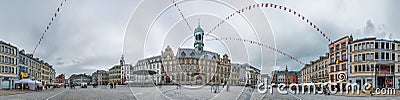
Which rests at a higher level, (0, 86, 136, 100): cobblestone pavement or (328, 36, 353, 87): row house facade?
(328, 36, 353, 87): row house facade

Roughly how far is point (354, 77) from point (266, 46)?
43.4m

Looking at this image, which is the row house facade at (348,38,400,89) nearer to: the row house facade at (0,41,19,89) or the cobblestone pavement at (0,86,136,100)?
the cobblestone pavement at (0,86,136,100)

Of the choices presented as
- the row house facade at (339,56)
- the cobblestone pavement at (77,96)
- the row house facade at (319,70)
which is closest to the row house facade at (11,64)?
the cobblestone pavement at (77,96)

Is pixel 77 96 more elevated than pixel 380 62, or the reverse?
pixel 380 62

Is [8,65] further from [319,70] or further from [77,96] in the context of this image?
[319,70]

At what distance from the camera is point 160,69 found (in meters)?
98.7

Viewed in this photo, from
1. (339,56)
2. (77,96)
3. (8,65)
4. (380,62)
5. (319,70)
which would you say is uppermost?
(339,56)

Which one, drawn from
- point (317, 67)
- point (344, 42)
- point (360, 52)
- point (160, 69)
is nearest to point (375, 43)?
point (360, 52)

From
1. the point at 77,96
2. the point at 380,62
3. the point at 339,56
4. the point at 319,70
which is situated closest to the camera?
the point at 77,96

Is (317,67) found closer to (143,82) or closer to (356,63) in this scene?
(356,63)

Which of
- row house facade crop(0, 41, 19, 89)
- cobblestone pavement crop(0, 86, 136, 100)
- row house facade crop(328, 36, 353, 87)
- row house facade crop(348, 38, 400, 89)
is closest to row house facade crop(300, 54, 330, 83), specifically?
row house facade crop(328, 36, 353, 87)

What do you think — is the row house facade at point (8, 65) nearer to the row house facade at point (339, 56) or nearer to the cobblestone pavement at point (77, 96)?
the cobblestone pavement at point (77, 96)

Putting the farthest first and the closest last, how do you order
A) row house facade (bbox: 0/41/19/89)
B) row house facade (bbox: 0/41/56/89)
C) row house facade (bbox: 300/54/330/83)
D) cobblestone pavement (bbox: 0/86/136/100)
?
row house facade (bbox: 300/54/330/83), row house facade (bbox: 0/41/56/89), row house facade (bbox: 0/41/19/89), cobblestone pavement (bbox: 0/86/136/100)

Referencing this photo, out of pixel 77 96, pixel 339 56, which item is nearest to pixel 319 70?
pixel 339 56
